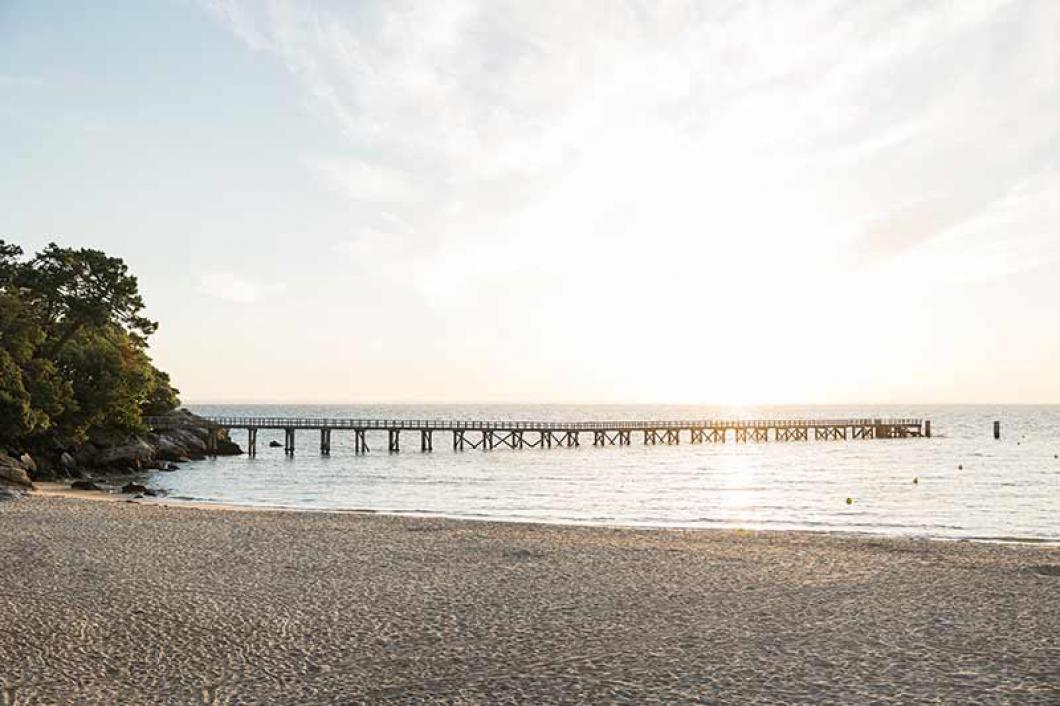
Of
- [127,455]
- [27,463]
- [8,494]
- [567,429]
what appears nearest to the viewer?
[8,494]

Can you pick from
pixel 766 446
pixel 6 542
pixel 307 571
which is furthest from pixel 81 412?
pixel 766 446

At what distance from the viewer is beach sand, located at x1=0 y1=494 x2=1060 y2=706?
29.2 feet

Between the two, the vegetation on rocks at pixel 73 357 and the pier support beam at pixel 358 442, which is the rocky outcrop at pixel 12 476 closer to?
the vegetation on rocks at pixel 73 357

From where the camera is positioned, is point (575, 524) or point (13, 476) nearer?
point (575, 524)

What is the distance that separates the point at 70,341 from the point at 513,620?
141 ft

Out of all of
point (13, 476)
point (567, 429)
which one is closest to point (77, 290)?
point (13, 476)

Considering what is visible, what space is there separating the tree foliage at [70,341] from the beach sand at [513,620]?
24881 mm

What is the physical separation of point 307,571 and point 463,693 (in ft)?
25.5

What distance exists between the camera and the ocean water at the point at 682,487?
30.1 meters

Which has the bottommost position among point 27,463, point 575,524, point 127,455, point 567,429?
point 575,524

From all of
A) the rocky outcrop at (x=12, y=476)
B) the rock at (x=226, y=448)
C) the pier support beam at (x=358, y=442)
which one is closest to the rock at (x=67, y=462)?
the rocky outcrop at (x=12, y=476)

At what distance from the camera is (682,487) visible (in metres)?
42.9

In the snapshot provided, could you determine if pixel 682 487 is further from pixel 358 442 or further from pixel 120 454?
pixel 358 442

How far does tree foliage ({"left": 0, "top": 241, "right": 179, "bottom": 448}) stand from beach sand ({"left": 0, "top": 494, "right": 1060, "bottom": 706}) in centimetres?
2488
